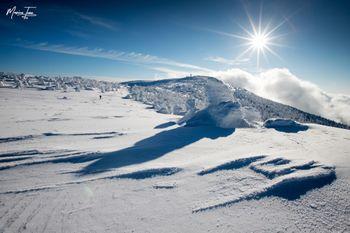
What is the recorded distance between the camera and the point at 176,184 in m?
9.66

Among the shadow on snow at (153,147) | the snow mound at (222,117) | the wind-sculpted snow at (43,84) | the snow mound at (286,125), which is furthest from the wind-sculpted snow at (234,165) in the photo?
the wind-sculpted snow at (43,84)

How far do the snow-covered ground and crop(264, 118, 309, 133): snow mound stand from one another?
212cm

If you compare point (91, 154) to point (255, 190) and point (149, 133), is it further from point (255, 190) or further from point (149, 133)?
point (255, 190)

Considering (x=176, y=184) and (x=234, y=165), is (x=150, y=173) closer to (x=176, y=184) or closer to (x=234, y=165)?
(x=176, y=184)

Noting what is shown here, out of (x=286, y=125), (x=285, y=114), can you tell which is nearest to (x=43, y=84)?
(x=286, y=125)

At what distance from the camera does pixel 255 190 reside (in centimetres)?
874

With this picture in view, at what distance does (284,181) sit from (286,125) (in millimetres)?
11392

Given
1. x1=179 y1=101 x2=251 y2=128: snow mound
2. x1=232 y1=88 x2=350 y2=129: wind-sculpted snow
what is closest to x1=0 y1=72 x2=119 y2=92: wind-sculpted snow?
x1=232 y1=88 x2=350 y2=129: wind-sculpted snow

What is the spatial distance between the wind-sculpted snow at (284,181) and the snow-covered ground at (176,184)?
4 cm

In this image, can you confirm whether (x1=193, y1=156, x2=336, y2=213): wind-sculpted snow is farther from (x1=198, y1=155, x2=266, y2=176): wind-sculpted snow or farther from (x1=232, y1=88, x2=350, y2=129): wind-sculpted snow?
(x1=232, y1=88, x2=350, y2=129): wind-sculpted snow

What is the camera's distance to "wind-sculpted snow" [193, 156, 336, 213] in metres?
8.34

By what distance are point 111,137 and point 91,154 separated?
4188 millimetres

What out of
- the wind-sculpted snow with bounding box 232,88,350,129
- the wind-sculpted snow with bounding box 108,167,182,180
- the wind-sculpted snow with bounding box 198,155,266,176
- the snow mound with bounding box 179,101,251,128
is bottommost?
the wind-sculpted snow with bounding box 108,167,182,180

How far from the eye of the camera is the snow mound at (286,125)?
17906 millimetres
